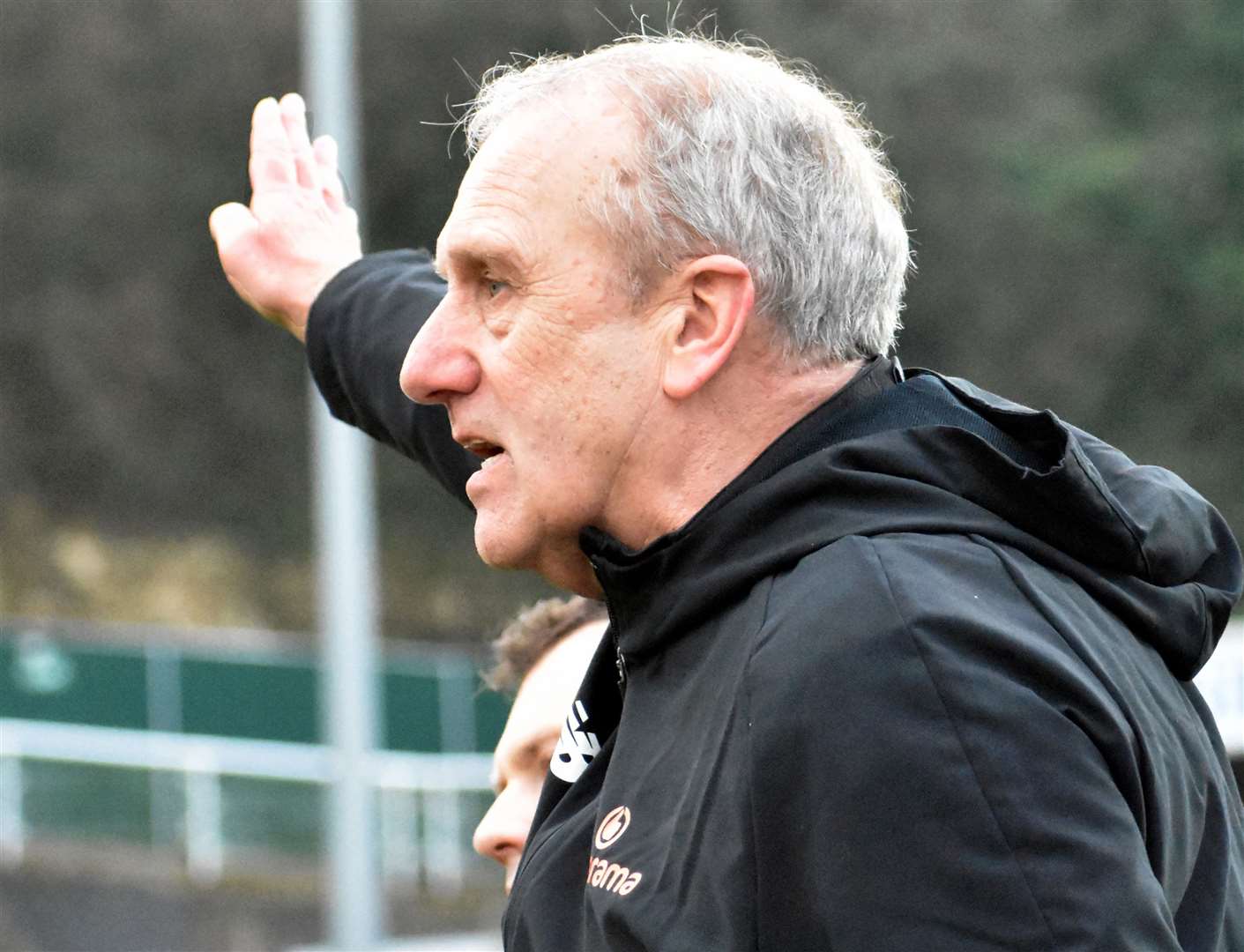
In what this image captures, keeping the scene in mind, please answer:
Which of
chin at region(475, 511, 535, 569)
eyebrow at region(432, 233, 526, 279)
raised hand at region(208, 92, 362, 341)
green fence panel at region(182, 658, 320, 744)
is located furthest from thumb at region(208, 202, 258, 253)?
green fence panel at region(182, 658, 320, 744)

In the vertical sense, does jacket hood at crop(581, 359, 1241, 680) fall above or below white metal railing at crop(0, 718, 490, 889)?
below

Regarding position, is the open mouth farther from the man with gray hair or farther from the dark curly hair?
the dark curly hair

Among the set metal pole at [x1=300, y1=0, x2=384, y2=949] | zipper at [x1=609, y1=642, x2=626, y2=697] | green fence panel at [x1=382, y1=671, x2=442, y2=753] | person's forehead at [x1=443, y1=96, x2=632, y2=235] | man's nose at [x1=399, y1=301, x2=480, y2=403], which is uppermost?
green fence panel at [x1=382, y1=671, x2=442, y2=753]

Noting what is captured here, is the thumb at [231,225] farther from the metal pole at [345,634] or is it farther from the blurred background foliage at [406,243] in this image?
the blurred background foliage at [406,243]

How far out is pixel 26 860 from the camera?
13.9 meters

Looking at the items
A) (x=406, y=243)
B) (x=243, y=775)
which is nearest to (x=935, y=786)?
(x=243, y=775)

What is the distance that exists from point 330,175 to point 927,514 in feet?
4.76

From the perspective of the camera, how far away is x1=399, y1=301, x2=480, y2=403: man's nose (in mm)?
1861

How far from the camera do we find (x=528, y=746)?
2.82 meters

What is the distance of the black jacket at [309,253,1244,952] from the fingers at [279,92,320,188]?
1.14m

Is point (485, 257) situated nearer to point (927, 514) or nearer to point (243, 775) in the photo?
point (927, 514)

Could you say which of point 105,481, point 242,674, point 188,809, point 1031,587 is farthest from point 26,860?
point 1031,587

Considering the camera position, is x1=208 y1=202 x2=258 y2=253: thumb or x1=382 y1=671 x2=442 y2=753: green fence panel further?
x1=382 y1=671 x2=442 y2=753: green fence panel

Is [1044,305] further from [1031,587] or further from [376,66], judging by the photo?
[1031,587]
